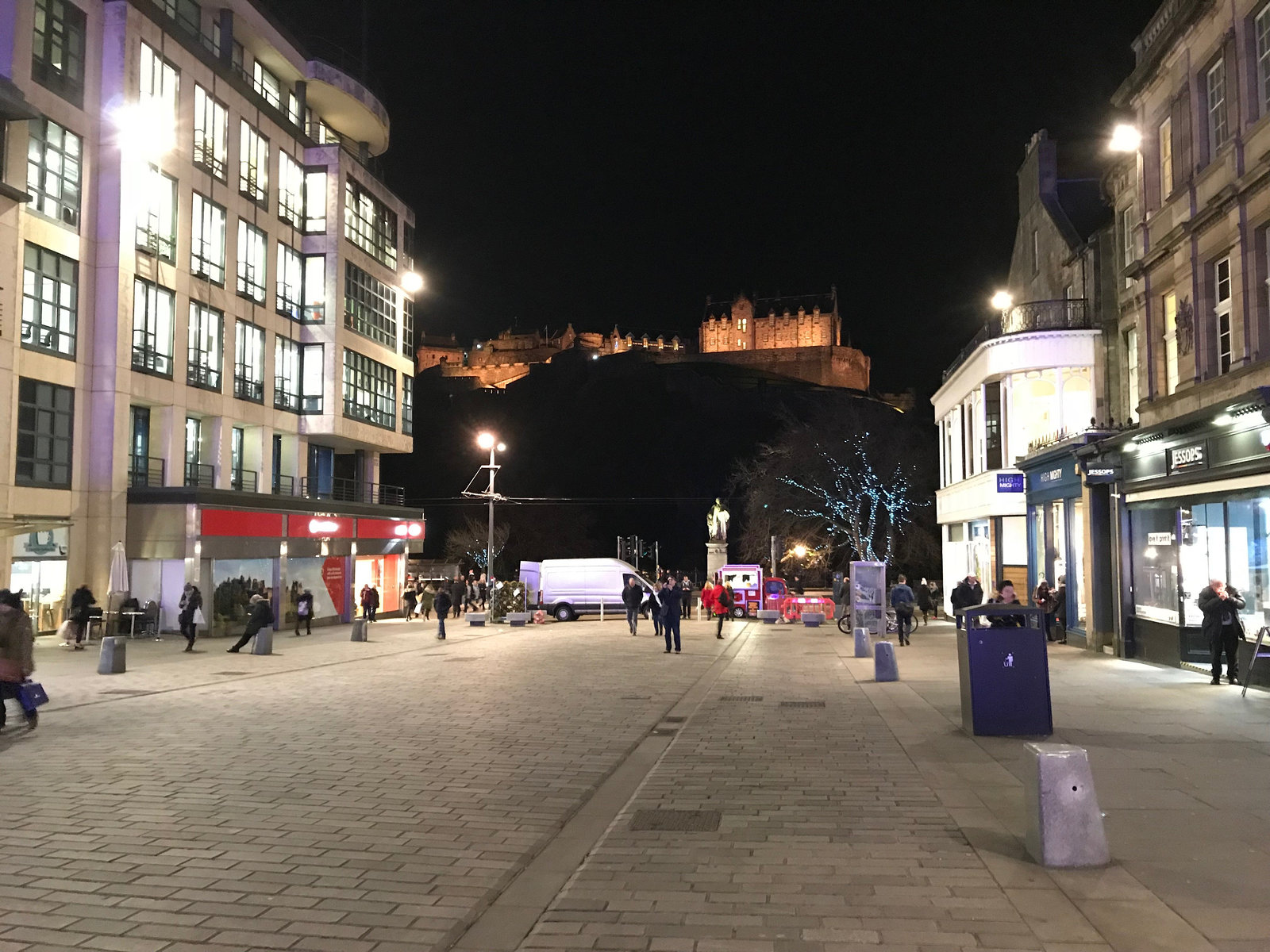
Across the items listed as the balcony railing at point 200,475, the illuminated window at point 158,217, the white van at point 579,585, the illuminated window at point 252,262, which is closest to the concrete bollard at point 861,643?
the white van at point 579,585

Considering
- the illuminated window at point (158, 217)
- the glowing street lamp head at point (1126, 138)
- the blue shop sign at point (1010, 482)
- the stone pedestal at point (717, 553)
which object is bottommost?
the stone pedestal at point (717, 553)

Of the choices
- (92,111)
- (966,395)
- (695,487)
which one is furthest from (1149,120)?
(695,487)

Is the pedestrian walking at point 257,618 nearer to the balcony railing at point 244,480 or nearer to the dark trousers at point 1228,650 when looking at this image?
the balcony railing at point 244,480

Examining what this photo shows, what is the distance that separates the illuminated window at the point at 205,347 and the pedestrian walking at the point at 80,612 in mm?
7787

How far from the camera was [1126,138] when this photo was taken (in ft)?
56.9

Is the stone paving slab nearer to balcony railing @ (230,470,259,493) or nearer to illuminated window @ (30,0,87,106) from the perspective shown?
illuminated window @ (30,0,87,106)

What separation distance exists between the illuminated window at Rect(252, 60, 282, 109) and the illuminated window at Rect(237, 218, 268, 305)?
4.84 m

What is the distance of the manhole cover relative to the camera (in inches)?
263

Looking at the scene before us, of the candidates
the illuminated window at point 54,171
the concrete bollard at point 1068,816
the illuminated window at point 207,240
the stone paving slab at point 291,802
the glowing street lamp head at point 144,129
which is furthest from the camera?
the illuminated window at point 207,240

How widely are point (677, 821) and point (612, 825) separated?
0.45 metres

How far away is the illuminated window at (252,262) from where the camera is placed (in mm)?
31109

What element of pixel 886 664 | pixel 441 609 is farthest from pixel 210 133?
pixel 886 664

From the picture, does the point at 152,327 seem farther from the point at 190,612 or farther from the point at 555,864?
the point at 555,864

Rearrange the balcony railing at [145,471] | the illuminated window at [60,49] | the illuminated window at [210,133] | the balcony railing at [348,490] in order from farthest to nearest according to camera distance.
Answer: the balcony railing at [348,490]
the illuminated window at [210,133]
the balcony railing at [145,471]
the illuminated window at [60,49]
